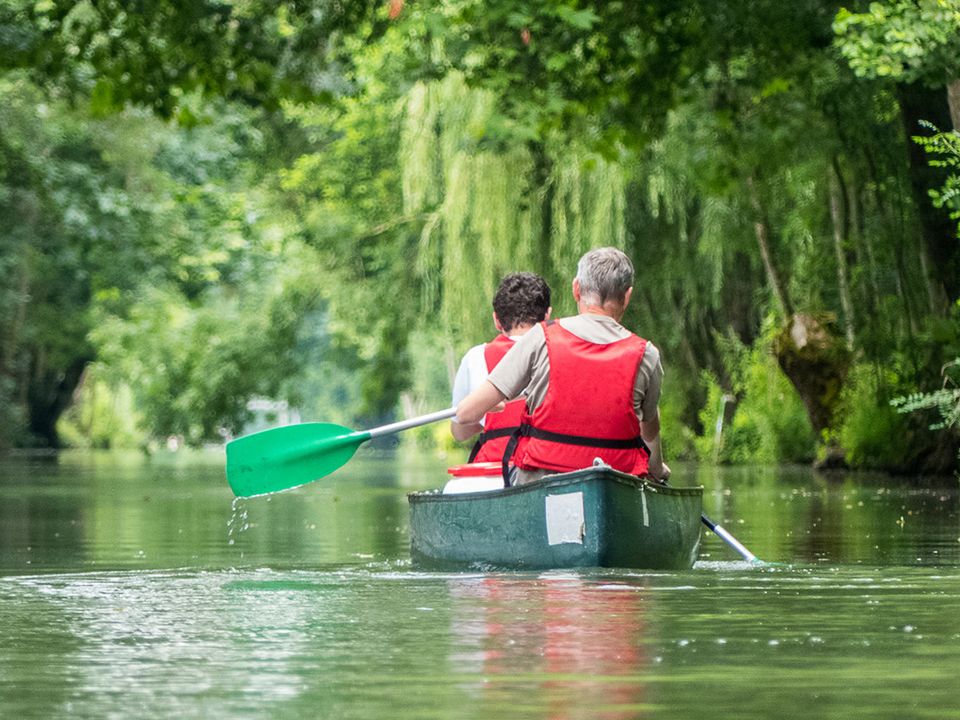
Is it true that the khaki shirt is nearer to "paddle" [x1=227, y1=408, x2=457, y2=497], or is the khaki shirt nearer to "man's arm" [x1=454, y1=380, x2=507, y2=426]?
"man's arm" [x1=454, y1=380, x2=507, y2=426]

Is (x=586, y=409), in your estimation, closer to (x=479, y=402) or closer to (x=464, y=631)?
(x=479, y=402)

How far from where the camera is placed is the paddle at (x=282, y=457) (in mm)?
11508

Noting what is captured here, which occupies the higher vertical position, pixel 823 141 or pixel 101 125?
pixel 101 125

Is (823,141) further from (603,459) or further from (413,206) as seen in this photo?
(603,459)

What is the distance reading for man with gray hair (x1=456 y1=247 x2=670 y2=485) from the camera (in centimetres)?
959

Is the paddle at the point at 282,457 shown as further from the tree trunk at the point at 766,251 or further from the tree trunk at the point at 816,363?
the tree trunk at the point at 766,251

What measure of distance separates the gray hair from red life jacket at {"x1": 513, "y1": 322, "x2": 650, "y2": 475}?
0.66 feet

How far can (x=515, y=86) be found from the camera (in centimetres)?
2170

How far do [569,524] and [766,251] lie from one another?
766 inches

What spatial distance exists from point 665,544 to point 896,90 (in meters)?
12.7

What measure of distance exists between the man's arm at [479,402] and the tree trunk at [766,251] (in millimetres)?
18798

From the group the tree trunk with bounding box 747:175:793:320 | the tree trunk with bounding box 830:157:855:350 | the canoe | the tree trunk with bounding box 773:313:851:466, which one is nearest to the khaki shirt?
the canoe

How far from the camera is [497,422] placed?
34.6 feet

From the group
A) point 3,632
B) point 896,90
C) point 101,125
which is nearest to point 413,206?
point 896,90
